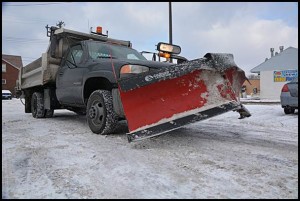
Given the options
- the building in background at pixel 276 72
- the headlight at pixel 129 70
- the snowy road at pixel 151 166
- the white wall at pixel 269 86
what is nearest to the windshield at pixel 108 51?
the headlight at pixel 129 70

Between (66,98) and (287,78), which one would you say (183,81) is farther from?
(287,78)

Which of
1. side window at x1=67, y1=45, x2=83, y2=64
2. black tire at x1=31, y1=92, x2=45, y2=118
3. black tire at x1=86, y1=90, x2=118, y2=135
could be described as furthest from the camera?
black tire at x1=31, y1=92, x2=45, y2=118

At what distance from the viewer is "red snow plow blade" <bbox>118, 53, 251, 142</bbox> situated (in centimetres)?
375

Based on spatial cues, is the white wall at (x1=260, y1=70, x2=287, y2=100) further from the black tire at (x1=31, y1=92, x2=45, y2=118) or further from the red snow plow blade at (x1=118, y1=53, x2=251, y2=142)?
the red snow plow blade at (x1=118, y1=53, x2=251, y2=142)

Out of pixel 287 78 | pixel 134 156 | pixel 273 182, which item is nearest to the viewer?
pixel 273 182

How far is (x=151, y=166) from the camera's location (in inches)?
117

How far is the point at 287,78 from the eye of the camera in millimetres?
21781

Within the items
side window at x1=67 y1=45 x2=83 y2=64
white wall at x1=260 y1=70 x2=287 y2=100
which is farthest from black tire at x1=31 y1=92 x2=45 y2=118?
white wall at x1=260 y1=70 x2=287 y2=100

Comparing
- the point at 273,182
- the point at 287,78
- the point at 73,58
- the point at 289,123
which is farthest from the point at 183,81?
the point at 287,78

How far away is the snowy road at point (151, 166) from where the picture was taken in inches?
91.4

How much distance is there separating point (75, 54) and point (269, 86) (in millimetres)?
20317

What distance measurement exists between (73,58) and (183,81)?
2898 mm

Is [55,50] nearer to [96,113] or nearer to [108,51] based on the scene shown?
[108,51]

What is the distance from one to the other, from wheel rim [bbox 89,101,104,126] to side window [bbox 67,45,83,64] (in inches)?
51.9
